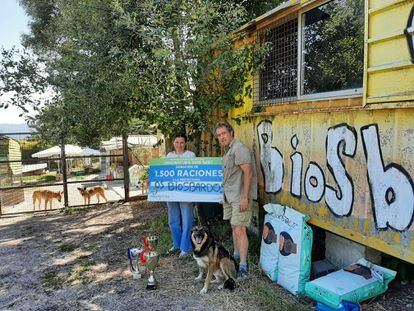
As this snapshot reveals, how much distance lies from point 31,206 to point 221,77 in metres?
7.14

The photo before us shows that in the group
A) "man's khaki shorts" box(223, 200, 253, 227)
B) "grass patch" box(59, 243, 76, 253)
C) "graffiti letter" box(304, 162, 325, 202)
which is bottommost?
"grass patch" box(59, 243, 76, 253)

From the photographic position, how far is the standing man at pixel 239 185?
4184mm

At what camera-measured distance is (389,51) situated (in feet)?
10.4

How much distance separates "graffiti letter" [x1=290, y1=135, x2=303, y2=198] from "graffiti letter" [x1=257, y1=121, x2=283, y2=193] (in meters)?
0.28

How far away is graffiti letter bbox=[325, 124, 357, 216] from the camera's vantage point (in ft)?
11.8

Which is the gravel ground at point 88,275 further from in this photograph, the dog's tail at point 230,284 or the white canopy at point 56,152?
the white canopy at point 56,152

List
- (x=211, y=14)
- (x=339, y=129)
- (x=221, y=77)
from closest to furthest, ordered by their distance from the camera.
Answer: (x=339, y=129) < (x=211, y=14) < (x=221, y=77)

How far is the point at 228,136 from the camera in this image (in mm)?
4406

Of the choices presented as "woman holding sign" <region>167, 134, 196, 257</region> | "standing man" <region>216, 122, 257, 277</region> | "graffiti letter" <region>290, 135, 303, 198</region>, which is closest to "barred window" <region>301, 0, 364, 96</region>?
"graffiti letter" <region>290, 135, 303, 198</region>

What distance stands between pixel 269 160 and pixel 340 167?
146 cm

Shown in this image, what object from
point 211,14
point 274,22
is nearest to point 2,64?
point 211,14

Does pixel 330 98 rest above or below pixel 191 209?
above

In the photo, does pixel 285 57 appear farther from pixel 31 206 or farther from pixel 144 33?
pixel 31 206

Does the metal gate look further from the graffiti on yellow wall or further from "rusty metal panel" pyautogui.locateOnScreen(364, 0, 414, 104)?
"rusty metal panel" pyautogui.locateOnScreen(364, 0, 414, 104)
